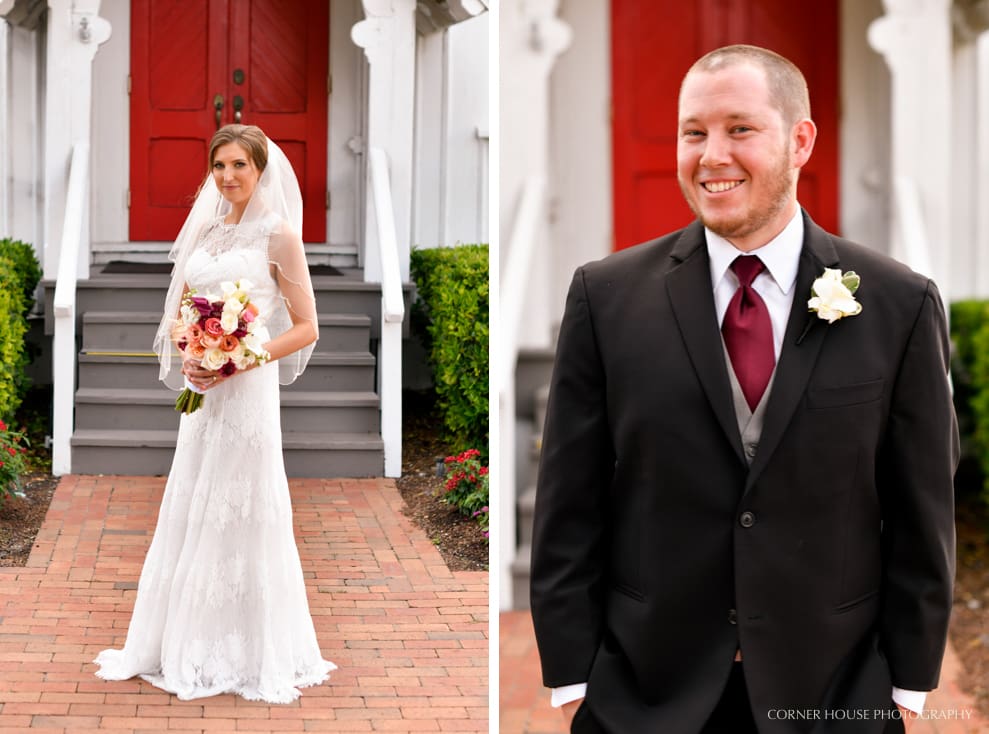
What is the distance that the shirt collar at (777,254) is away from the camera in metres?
2.06

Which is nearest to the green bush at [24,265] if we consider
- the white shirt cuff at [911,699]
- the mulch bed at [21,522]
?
the mulch bed at [21,522]

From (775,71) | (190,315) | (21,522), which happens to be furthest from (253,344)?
(775,71)

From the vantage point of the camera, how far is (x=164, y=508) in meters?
3.32

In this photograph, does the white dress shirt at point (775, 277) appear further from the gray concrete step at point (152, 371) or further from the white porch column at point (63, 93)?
the white porch column at point (63, 93)

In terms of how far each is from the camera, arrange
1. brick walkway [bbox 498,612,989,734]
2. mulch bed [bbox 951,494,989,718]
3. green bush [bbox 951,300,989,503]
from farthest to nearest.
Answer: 1. green bush [bbox 951,300,989,503]
2. mulch bed [bbox 951,494,989,718]
3. brick walkway [bbox 498,612,989,734]

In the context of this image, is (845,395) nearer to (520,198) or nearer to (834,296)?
(834,296)

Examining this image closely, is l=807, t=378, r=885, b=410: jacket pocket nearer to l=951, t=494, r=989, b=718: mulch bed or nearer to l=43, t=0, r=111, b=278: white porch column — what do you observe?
l=43, t=0, r=111, b=278: white porch column

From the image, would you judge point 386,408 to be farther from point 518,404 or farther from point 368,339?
point 518,404

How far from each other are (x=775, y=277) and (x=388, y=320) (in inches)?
69.9

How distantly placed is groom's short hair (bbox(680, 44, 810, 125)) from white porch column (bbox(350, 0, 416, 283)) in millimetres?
1646

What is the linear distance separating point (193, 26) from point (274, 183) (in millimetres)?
553

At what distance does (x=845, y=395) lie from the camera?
1.95m

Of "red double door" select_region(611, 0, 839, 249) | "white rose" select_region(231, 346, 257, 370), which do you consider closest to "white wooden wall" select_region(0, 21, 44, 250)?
"white rose" select_region(231, 346, 257, 370)

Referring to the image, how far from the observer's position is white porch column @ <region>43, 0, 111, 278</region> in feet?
10.5
